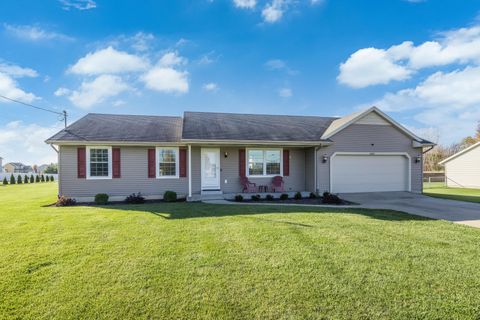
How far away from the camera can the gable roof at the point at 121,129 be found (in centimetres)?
1090

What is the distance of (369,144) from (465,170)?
13.4 m

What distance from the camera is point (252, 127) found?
13.2 meters

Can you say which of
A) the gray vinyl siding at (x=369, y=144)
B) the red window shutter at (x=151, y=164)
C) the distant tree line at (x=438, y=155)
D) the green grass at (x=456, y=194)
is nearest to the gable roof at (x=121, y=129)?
the red window shutter at (x=151, y=164)

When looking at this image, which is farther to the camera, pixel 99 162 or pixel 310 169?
pixel 310 169

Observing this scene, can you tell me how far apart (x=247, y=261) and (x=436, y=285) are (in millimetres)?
2672

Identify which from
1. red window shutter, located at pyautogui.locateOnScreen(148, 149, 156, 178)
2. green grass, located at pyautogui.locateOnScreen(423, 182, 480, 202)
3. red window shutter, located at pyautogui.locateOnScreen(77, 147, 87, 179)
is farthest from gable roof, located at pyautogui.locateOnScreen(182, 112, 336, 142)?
green grass, located at pyautogui.locateOnScreen(423, 182, 480, 202)

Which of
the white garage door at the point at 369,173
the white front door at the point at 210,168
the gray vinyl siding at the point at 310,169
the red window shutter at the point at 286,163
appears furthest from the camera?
the red window shutter at the point at 286,163

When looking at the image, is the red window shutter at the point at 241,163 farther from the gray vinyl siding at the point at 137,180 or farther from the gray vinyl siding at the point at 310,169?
the gray vinyl siding at the point at 310,169

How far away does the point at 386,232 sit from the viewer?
575 cm

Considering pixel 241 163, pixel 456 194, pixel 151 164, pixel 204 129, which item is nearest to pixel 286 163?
pixel 241 163

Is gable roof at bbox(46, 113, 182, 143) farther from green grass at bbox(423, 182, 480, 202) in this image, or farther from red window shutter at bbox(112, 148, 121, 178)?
green grass at bbox(423, 182, 480, 202)

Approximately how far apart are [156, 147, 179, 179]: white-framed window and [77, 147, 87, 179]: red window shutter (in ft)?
10.2

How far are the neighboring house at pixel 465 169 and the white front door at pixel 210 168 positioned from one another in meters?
20.3

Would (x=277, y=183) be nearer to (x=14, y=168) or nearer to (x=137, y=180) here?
(x=137, y=180)
